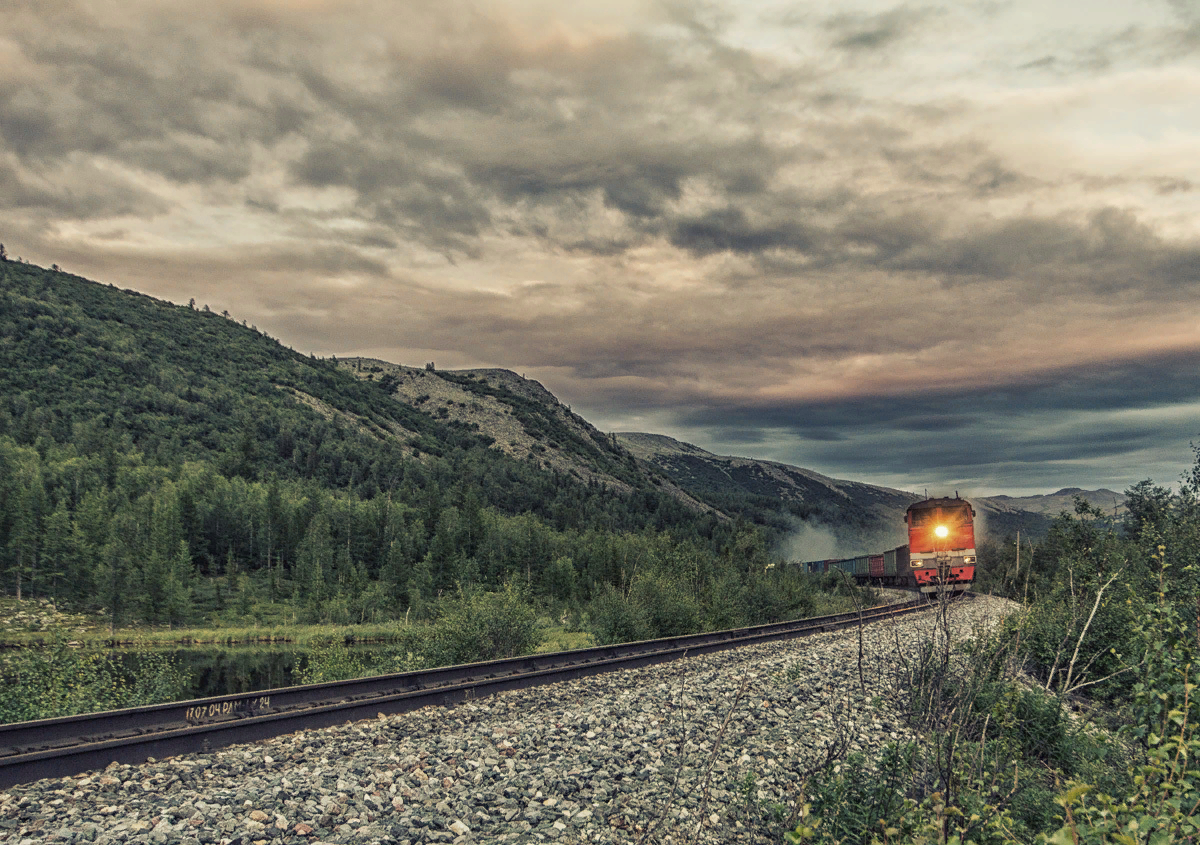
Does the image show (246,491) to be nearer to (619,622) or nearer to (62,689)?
(619,622)

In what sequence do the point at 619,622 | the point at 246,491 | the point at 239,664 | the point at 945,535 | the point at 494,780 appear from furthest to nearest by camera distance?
the point at 246,491, the point at 945,535, the point at 239,664, the point at 619,622, the point at 494,780

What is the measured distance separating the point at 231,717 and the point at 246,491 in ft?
235

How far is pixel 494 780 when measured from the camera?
24.4 ft

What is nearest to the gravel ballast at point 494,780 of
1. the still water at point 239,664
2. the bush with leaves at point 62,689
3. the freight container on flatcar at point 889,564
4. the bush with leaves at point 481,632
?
the bush with leaves at point 62,689

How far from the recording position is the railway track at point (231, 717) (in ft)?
25.8

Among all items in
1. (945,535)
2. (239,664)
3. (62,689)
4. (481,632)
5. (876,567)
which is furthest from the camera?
(876,567)

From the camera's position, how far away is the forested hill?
2186 inches

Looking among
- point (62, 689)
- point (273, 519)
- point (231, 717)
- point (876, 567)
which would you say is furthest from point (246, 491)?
point (231, 717)

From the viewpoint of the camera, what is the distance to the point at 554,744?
8586mm

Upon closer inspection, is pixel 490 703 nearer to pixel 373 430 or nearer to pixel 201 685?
pixel 201 685

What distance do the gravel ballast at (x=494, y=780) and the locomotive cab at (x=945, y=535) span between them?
26.3 meters

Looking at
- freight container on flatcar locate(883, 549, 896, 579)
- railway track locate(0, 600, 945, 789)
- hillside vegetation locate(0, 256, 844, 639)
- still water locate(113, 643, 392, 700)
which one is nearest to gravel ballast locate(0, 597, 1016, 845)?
railway track locate(0, 600, 945, 789)

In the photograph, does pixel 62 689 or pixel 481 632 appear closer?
pixel 62 689

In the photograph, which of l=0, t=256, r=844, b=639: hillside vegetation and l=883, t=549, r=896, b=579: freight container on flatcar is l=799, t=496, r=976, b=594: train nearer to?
l=0, t=256, r=844, b=639: hillside vegetation
